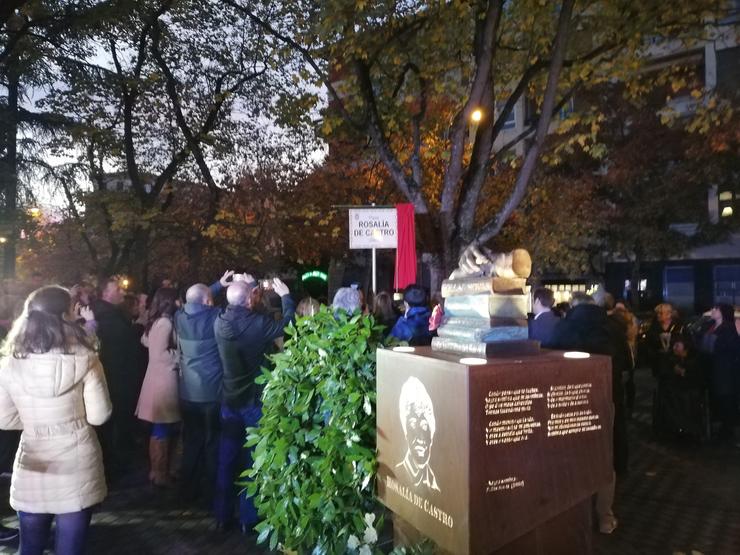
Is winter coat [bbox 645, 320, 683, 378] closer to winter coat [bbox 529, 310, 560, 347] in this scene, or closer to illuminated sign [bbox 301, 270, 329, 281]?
winter coat [bbox 529, 310, 560, 347]

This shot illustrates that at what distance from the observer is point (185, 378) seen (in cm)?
573

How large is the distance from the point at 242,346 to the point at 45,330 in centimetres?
166

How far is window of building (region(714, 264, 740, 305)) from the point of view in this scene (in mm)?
25328

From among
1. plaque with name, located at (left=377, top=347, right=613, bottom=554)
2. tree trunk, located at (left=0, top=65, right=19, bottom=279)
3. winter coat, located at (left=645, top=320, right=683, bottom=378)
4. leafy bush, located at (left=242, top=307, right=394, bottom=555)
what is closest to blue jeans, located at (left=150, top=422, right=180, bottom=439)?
leafy bush, located at (left=242, top=307, right=394, bottom=555)

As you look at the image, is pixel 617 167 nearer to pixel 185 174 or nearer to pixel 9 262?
pixel 185 174

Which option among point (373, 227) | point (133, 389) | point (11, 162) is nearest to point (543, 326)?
point (373, 227)

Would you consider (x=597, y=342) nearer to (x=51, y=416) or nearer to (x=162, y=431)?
(x=51, y=416)

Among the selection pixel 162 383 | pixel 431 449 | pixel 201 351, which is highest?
pixel 201 351

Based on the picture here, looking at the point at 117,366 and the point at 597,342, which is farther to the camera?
the point at 117,366

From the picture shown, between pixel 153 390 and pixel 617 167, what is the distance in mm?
19100

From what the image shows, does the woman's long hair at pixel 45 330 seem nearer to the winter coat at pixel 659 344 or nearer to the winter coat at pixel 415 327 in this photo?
the winter coat at pixel 415 327

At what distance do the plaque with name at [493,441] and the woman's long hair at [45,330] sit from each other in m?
1.82

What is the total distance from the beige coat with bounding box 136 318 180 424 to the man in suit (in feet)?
11.9

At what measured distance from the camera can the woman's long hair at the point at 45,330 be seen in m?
3.41
